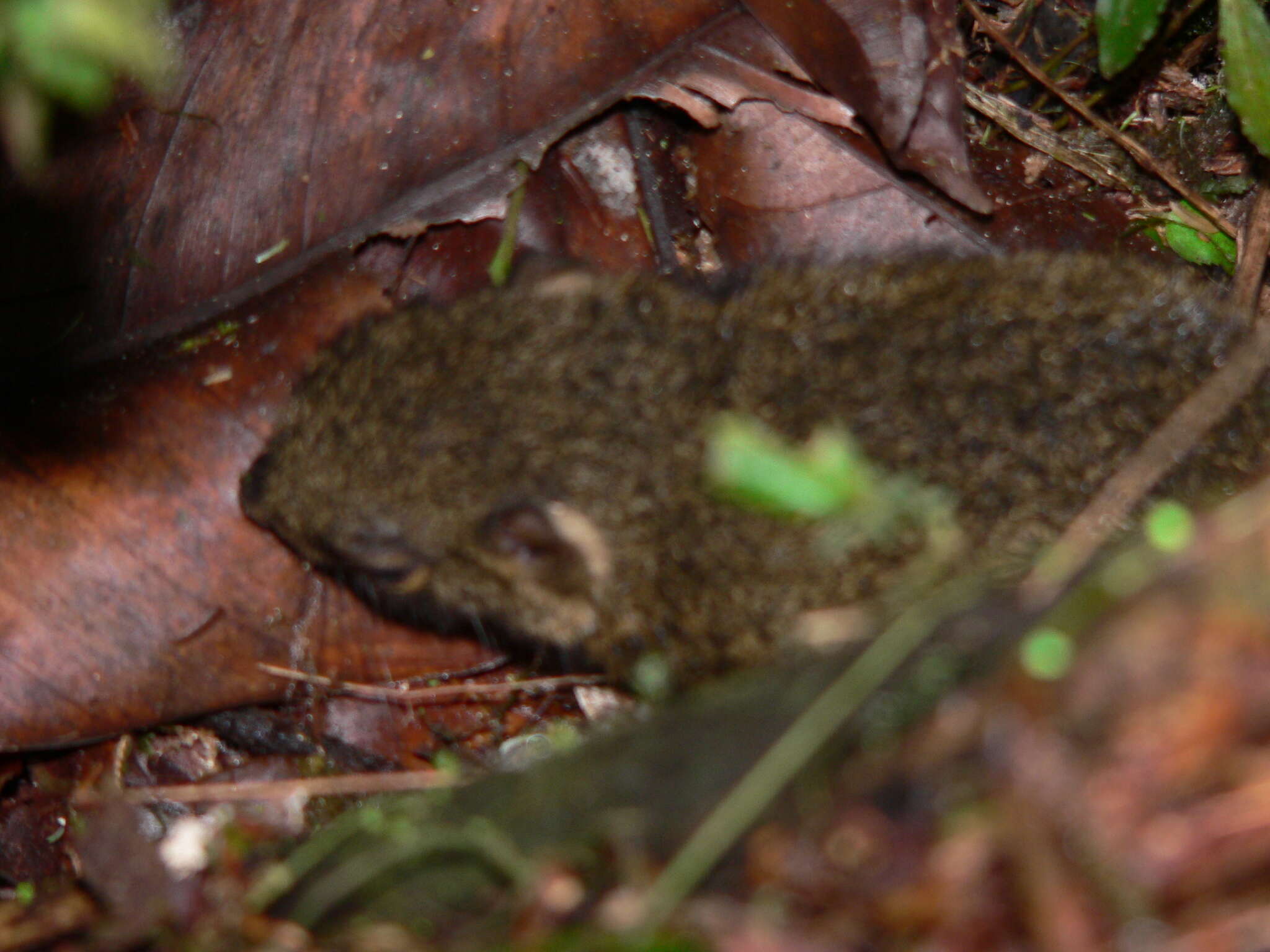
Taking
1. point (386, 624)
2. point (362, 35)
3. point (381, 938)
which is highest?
point (362, 35)

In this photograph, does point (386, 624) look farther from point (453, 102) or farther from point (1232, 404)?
point (1232, 404)

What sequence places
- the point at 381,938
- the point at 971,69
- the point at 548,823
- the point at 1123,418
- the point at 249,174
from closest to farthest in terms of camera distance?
the point at 381,938 < the point at 548,823 < the point at 1123,418 < the point at 249,174 < the point at 971,69

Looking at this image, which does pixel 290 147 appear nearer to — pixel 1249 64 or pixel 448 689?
pixel 448 689

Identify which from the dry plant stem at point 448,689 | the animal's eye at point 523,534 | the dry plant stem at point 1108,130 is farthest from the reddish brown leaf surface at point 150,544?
the dry plant stem at point 1108,130

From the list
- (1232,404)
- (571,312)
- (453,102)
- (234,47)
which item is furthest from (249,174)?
(1232,404)

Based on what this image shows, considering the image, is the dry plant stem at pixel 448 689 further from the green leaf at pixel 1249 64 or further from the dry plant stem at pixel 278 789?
the green leaf at pixel 1249 64

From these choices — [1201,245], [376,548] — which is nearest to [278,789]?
[376,548]
